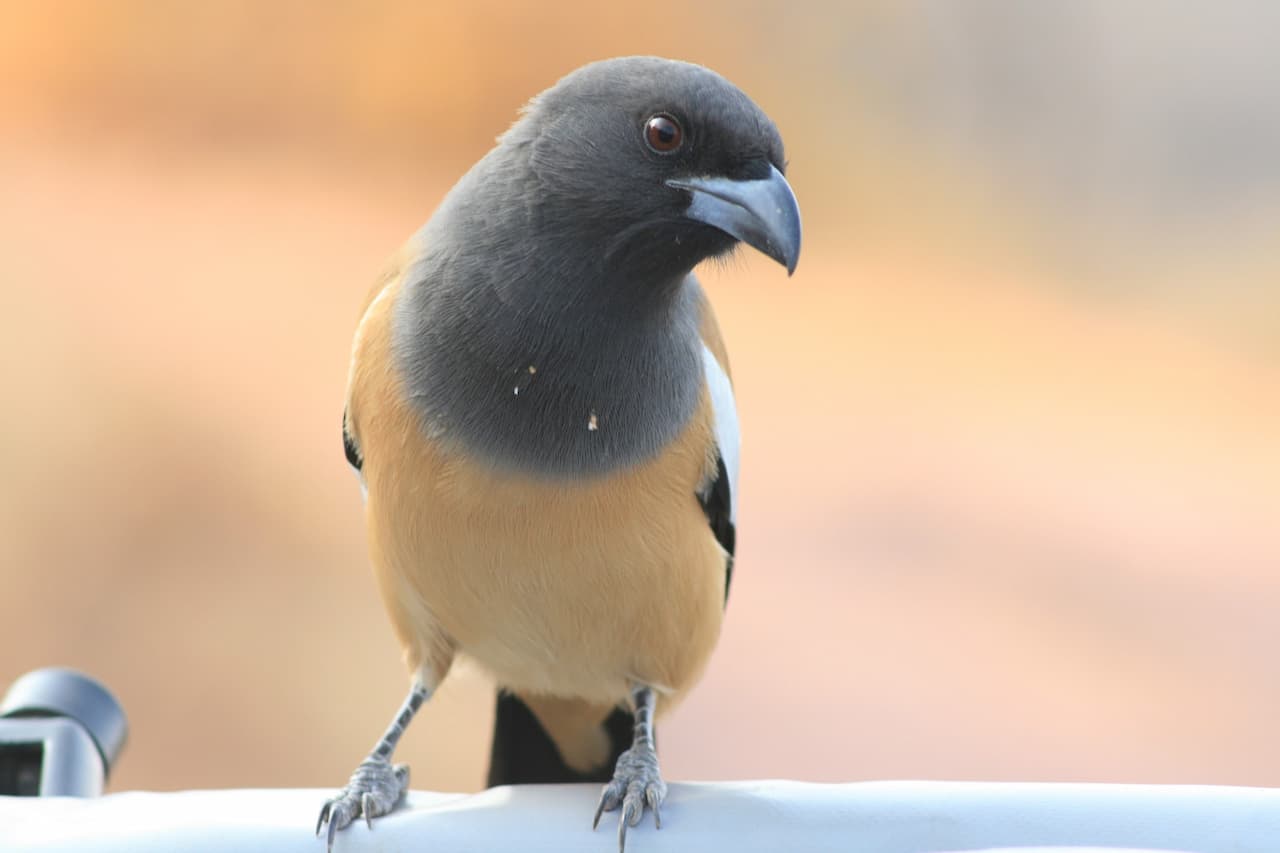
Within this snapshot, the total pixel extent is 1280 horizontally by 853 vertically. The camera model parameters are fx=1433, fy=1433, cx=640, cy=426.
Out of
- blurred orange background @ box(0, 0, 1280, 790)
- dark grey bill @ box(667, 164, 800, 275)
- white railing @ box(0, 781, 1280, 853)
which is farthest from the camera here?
blurred orange background @ box(0, 0, 1280, 790)

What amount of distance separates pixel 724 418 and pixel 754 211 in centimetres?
51

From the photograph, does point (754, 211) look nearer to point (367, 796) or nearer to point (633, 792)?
point (633, 792)

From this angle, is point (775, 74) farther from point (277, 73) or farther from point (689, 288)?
point (689, 288)

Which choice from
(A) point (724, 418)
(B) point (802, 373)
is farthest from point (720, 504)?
(B) point (802, 373)

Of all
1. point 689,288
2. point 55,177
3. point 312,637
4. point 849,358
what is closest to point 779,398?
point 849,358

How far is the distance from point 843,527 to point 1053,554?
0.77m

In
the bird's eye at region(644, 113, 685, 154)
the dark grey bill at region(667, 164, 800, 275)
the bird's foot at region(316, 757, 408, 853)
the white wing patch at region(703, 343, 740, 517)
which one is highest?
the bird's eye at region(644, 113, 685, 154)

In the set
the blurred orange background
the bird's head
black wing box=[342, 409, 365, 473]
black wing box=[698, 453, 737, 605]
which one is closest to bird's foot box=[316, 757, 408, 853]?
black wing box=[342, 409, 365, 473]

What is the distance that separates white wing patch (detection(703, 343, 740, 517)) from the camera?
2254 mm

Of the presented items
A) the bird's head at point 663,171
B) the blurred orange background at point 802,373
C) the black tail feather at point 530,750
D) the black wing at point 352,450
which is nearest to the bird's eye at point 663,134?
the bird's head at point 663,171

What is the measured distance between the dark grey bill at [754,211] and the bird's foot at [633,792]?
0.71 m

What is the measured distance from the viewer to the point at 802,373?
586cm

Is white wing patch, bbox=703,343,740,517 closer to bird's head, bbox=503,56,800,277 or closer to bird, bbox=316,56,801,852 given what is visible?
bird, bbox=316,56,801,852

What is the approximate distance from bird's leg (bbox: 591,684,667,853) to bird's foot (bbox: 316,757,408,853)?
0.31 metres
